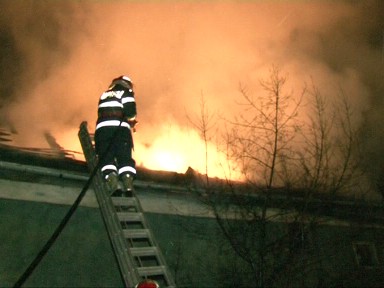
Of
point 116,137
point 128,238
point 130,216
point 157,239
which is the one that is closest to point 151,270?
point 128,238

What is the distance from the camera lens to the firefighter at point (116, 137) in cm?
491

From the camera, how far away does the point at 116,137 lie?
16.9 ft

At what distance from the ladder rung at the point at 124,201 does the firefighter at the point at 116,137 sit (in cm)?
11

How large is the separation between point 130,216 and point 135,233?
0.32 metres

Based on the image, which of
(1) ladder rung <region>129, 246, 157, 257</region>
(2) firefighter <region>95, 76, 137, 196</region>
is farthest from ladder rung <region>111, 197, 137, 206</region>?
(1) ladder rung <region>129, 246, 157, 257</region>

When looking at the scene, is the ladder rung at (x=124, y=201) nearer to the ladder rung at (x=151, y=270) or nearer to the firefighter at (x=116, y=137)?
the firefighter at (x=116, y=137)

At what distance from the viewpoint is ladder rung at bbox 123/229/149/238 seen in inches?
175

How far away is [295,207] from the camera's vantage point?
7895 millimetres

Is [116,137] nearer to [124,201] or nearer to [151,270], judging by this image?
[124,201]

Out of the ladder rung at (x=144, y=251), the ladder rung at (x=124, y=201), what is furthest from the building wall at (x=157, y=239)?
the ladder rung at (x=144, y=251)

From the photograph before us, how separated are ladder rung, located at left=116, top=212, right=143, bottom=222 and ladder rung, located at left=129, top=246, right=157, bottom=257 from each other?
51cm

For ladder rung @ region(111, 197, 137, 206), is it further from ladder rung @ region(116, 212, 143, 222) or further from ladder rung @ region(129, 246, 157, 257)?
ladder rung @ region(129, 246, 157, 257)

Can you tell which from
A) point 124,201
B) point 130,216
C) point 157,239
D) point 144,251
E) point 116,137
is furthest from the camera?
point 157,239

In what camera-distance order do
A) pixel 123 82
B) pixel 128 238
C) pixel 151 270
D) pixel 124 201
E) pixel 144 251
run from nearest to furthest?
pixel 151 270 → pixel 144 251 → pixel 128 238 → pixel 124 201 → pixel 123 82
